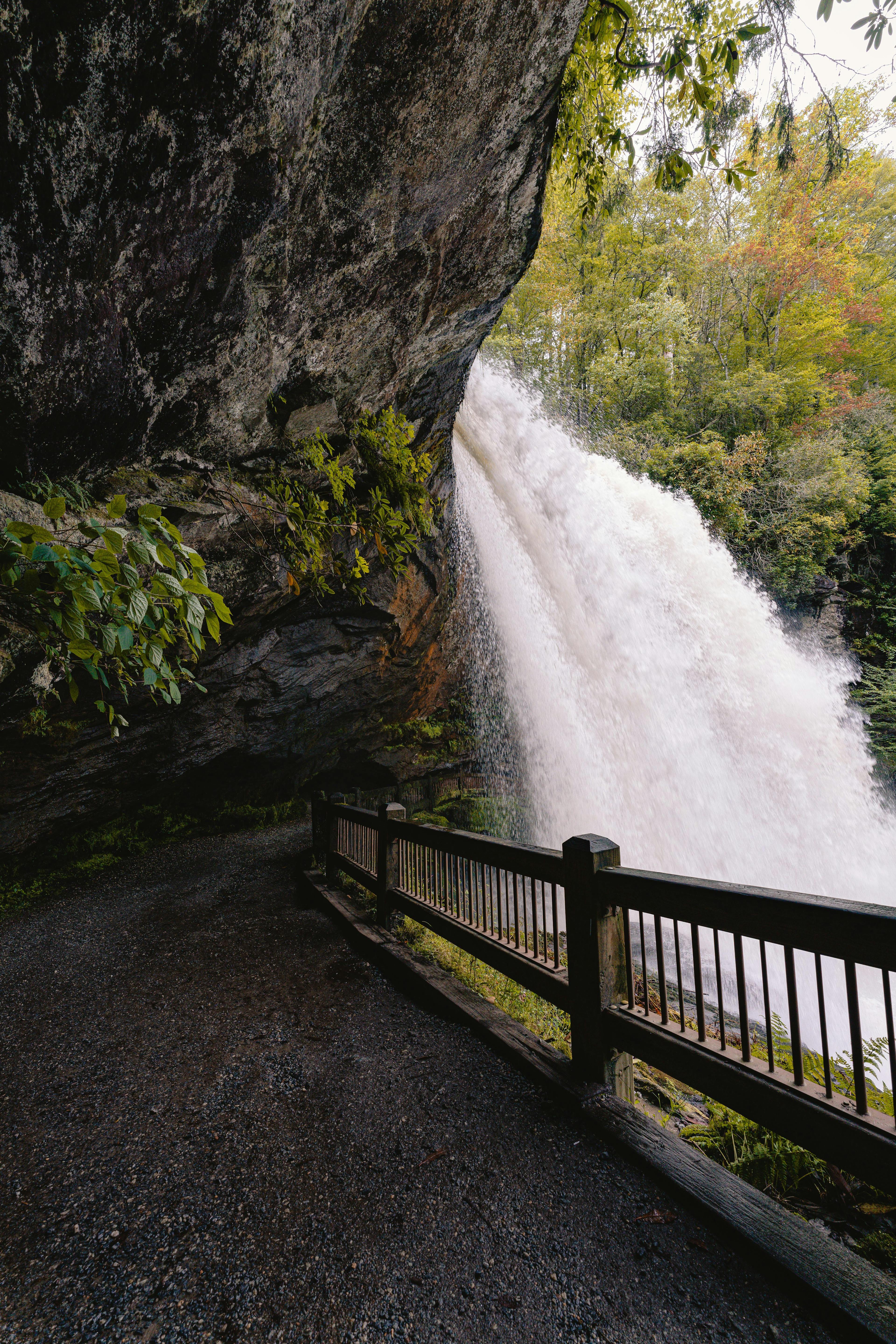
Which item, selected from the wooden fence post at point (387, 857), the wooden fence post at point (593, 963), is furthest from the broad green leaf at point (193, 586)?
the wooden fence post at point (387, 857)

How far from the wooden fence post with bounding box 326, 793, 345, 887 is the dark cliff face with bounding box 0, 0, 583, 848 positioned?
2398 millimetres

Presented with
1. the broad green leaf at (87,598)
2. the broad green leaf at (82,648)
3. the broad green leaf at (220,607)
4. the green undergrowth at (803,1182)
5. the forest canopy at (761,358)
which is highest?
the forest canopy at (761,358)

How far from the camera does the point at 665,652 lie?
10312 mm

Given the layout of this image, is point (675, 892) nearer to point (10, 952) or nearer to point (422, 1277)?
point (422, 1277)

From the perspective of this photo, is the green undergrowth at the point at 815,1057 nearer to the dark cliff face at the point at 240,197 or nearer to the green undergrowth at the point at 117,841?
the dark cliff face at the point at 240,197

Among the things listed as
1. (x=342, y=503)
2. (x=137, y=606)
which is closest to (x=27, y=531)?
(x=137, y=606)

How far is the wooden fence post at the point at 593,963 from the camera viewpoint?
2381mm

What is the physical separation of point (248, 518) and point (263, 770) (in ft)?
17.0

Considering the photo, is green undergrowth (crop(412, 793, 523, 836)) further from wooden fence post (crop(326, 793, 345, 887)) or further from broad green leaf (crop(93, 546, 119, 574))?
broad green leaf (crop(93, 546, 119, 574))

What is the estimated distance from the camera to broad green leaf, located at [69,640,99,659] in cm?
194

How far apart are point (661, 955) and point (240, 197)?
444cm

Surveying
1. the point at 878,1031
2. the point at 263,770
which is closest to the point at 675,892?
the point at 878,1031

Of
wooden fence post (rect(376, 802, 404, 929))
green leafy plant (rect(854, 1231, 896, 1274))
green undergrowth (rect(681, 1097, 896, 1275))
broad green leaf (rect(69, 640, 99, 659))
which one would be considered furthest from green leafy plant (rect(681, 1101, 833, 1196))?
broad green leaf (rect(69, 640, 99, 659))

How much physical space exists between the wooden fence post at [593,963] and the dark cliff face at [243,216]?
147 inches
